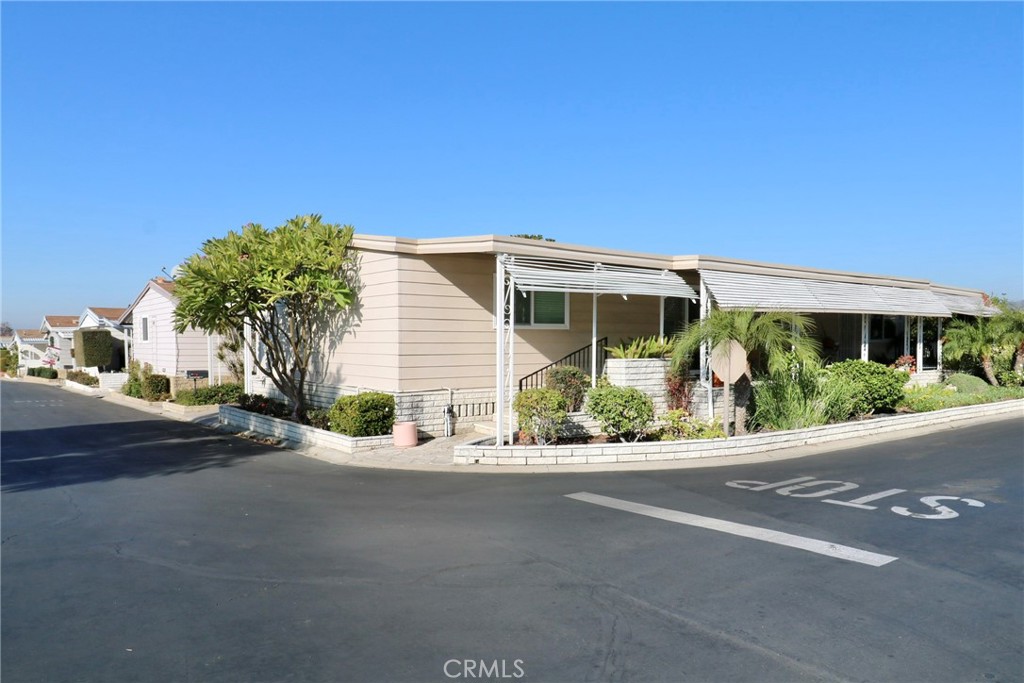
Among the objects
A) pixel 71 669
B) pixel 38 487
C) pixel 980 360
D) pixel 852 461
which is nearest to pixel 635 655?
pixel 71 669

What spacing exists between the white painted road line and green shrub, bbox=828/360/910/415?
8.96 meters

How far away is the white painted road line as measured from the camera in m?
6.37

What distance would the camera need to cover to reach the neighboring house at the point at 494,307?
44.4ft

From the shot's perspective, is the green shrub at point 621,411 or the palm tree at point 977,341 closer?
the green shrub at point 621,411

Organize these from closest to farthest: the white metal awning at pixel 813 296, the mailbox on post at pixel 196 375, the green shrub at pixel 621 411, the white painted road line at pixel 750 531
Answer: the white painted road line at pixel 750 531 < the green shrub at pixel 621 411 < the white metal awning at pixel 813 296 < the mailbox on post at pixel 196 375

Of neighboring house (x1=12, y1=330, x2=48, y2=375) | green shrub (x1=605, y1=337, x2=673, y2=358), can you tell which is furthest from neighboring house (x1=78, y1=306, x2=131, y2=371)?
green shrub (x1=605, y1=337, x2=673, y2=358)

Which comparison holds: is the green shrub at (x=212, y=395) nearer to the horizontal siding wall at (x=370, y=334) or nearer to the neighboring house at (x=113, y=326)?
the horizontal siding wall at (x=370, y=334)

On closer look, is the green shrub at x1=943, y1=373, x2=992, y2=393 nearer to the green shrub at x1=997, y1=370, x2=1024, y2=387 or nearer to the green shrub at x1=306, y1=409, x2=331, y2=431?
the green shrub at x1=997, y1=370, x2=1024, y2=387

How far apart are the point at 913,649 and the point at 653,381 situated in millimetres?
10044

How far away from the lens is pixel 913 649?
448 centimetres

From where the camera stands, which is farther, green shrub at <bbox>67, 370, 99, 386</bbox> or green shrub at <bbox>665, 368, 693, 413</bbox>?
green shrub at <bbox>67, 370, 99, 386</bbox>

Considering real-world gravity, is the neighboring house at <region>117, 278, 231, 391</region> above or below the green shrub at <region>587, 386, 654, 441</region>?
above

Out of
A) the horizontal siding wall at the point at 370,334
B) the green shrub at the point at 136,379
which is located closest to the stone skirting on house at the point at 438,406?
the horizontal siding wall at the point at 370,334

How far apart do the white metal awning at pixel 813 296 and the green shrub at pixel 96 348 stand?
118ft
